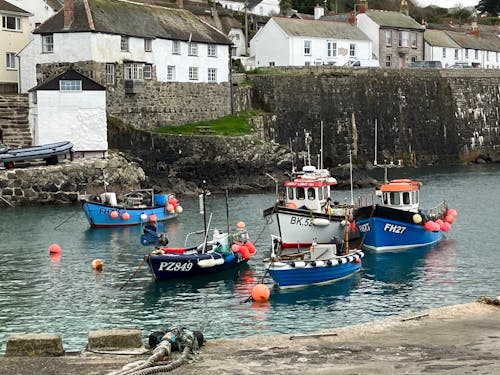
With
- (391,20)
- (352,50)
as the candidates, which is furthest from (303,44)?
(391,20)

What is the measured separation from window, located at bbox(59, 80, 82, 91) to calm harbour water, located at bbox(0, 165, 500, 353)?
13022 millimetres

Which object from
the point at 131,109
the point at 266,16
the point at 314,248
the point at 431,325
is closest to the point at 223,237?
the point at 314,248

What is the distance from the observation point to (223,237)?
31.9 metres

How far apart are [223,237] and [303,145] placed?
37.0m

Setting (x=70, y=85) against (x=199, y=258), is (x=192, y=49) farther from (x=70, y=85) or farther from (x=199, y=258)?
(x=199, y=258)

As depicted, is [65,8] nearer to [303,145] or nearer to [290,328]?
[303,145]

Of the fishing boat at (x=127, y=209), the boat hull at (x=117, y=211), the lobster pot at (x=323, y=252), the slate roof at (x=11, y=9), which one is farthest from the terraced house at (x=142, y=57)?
the lobster pot at (x=323, y=252)

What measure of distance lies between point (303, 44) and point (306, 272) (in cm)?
5121

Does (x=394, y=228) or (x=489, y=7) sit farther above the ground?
(x=489, y=7)

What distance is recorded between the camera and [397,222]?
36.5 m

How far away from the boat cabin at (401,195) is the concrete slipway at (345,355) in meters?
18.9

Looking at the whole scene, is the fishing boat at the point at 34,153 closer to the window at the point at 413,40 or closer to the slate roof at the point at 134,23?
the slate roof at the point at 134,23

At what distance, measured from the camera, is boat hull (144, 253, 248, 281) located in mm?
29500

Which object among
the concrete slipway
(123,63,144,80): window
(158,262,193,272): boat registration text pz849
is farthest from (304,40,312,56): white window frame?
the concrete slipway
